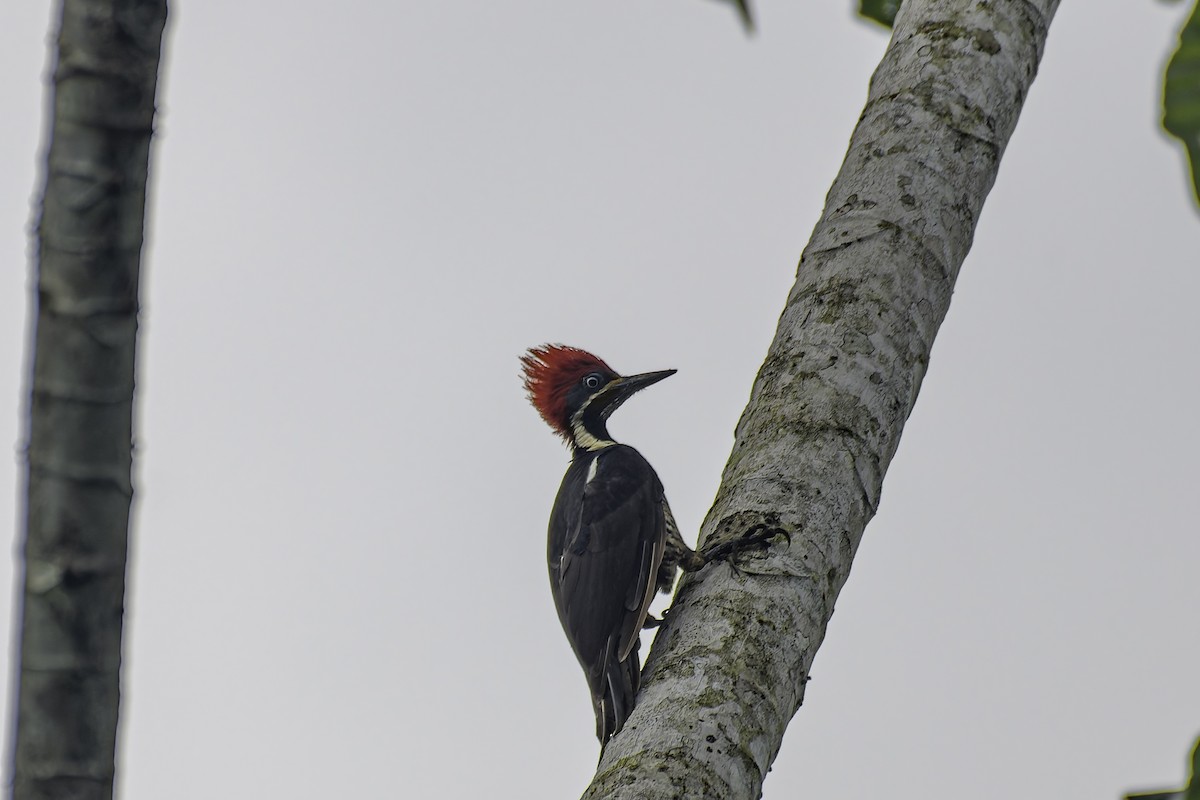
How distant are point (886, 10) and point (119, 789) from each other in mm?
3020

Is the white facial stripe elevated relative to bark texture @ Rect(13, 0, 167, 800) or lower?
elevated

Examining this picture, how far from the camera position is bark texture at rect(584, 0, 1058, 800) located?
2.28 meters

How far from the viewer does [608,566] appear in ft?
12.9

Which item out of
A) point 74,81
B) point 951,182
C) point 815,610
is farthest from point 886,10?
point 74,81

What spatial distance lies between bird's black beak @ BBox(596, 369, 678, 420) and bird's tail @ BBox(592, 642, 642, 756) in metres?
1.70

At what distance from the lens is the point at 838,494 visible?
2.64 meters

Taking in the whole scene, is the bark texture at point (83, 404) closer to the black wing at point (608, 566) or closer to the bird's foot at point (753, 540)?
the bird's foot at point (753, 540)

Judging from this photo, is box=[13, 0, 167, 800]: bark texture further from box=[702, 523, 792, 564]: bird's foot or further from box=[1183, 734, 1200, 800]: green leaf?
box=[702, 523, 792, 564]: bird's foot

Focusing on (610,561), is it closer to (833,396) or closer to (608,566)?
(608,566)

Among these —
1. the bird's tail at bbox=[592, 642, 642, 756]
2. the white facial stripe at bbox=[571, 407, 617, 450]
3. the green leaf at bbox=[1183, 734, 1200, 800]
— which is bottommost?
the green leaf at bbox=[1183, 734, 1200, 800]

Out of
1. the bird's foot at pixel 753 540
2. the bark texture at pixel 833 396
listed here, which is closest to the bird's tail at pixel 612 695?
the bark texture at pixel 833 396

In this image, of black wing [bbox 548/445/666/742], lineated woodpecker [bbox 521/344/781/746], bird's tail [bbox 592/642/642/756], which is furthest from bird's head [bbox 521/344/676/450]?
bird's tail [bbox 592/642/642/756]

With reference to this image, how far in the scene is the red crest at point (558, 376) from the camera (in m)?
5.35

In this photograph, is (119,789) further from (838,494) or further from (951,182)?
(951,182)
